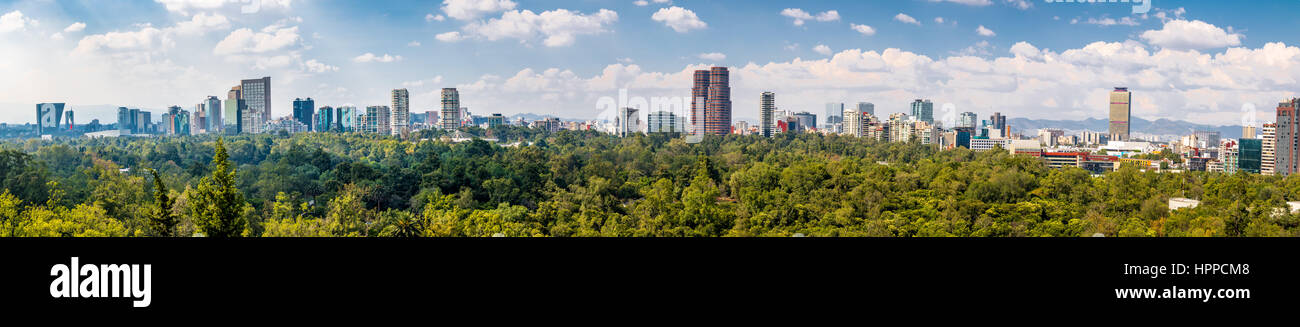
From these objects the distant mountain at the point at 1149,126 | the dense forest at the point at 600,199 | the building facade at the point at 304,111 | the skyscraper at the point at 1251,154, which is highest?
the building facade at the point at 304,111

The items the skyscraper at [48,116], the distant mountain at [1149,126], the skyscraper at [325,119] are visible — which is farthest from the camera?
the skyscraper at [325,119]

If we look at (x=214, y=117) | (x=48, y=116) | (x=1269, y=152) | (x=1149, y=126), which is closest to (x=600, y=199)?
(x=48, y=116)

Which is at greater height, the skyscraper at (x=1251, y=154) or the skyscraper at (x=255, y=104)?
the skyscraper at (x=255, y=104)

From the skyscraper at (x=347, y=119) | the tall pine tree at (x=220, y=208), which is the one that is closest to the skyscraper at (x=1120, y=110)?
the tall pine tree at (x=220, y=208)

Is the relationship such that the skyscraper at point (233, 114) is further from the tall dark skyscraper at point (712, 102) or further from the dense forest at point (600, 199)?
the tall dark skyscraper at point (712, 102)
